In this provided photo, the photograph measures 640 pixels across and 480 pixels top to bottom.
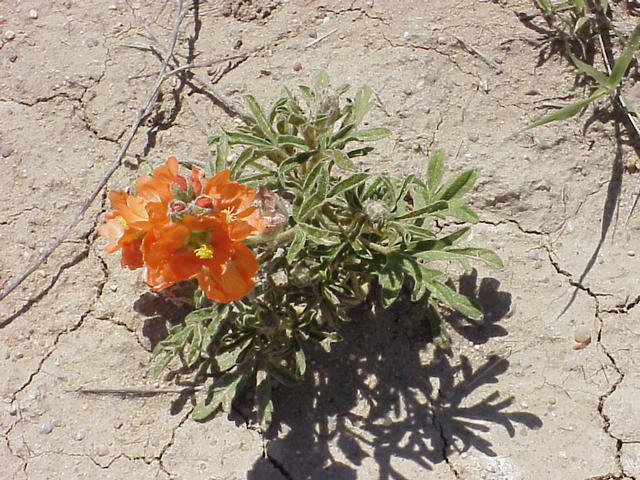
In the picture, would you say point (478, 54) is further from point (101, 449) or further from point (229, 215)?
point (101, 449)

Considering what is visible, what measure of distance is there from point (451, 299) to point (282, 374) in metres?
0.74

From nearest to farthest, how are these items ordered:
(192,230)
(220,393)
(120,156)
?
(192,230), (220,393), (120,156)

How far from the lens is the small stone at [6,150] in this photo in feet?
10.9

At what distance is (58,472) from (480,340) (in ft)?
6.19

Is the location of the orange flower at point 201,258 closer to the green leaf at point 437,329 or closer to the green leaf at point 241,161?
the green leaf at point 241,161

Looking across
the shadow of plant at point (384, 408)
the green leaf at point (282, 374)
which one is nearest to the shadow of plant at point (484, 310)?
the shadow of plant at point (384, 408)

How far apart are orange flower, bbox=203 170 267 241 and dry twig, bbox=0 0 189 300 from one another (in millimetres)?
Answer: 1447

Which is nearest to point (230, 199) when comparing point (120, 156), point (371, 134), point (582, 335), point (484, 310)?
point (371, 134)

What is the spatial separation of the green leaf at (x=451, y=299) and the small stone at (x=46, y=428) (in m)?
1.74

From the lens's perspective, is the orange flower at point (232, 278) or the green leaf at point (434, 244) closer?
the orange flower at point (232, 278)

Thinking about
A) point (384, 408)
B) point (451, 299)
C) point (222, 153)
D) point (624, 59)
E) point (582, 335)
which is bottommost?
point (384, 408)

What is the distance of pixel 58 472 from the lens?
2688mm

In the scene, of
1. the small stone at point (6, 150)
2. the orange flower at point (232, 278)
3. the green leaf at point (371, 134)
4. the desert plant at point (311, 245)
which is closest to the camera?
the orange flower at point (232, 278)

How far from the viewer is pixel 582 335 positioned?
2.73 meters
